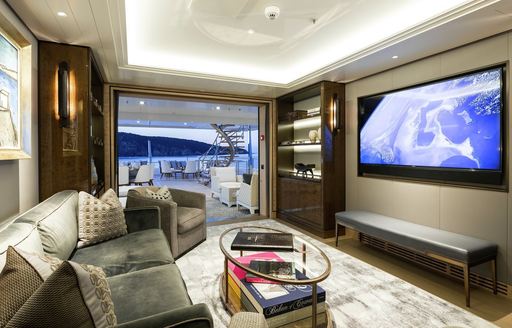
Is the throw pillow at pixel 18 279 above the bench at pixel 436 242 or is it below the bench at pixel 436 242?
above

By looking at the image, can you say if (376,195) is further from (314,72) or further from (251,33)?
(251,33)

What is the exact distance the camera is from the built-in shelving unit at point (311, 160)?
388cm

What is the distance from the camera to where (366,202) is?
3709 millimetres

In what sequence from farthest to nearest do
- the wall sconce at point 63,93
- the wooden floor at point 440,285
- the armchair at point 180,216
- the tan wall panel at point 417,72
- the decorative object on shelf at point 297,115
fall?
the decorative object on shelf at point 297,115 < the armchair at point 180,216 < the tan wall panel at point 417,72 < the wall sconce at point 63,93 < the wooden floor at point 440,285

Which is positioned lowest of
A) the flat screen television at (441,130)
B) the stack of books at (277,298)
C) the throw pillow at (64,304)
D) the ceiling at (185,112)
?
the stack of books at (277,298)

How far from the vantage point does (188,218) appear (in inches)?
129

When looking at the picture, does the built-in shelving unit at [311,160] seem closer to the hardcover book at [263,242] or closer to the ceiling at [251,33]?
the ceiling at [251,33]

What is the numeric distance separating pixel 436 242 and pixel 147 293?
2372 millimetres

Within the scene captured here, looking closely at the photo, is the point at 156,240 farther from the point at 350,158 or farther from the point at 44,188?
the point at 350,158

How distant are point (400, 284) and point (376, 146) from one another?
68.3 inches

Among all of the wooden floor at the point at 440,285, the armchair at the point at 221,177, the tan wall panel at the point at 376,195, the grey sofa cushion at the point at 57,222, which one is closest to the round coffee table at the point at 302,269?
the wooden floor at the point at 440,285

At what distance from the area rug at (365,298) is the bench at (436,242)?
318 mm

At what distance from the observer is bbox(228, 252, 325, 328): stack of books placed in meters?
1.62

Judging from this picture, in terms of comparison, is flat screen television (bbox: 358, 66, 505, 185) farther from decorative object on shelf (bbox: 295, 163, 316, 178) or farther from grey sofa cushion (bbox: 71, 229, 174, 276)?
grey sofa cushion (bbox: 71, 229, 174, 276)
